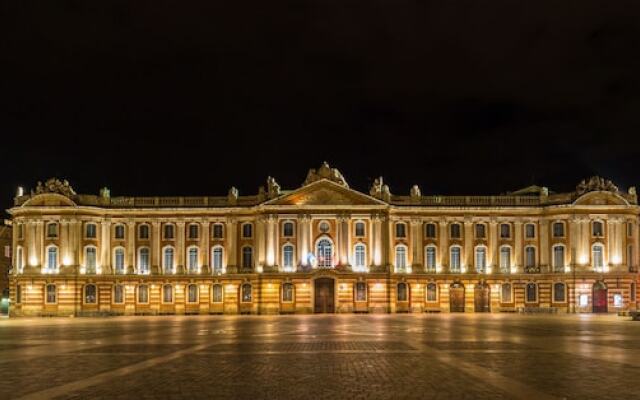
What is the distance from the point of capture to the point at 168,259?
315 feet

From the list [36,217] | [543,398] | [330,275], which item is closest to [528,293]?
[330,275]

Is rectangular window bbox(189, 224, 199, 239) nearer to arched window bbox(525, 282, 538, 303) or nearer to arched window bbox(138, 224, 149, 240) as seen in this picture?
arched window bbox(138, 224, 149, 240)

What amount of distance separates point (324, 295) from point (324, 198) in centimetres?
1043

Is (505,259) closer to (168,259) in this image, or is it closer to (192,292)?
(192,292)

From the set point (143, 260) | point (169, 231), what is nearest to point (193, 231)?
point (169, 231)

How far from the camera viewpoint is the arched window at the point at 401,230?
9544cm

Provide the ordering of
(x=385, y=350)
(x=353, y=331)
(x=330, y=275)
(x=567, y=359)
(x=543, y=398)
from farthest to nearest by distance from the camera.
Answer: (x=330, y=275) → (x=353, y=331) → (x=385, y=350) → (x=567, y=359) → (x=543, y=398)

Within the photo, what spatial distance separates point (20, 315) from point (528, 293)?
54978mm

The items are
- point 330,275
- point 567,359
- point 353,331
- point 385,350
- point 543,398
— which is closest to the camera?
point 543,398

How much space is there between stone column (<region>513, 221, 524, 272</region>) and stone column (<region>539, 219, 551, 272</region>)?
7.05 ft

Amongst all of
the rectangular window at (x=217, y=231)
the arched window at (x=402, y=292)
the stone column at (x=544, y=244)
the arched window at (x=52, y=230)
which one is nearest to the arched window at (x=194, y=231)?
the rectangular window at (x=217, y=231)

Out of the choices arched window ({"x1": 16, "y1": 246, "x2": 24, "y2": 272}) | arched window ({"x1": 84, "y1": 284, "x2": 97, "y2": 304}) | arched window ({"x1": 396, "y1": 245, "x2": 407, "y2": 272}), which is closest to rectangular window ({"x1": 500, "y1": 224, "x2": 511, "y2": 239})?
arched window ({"x1": 396, "y1": 245, "x2": 407, "y2": 272})

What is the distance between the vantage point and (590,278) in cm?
9231

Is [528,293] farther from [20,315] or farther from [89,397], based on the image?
[89,397]
